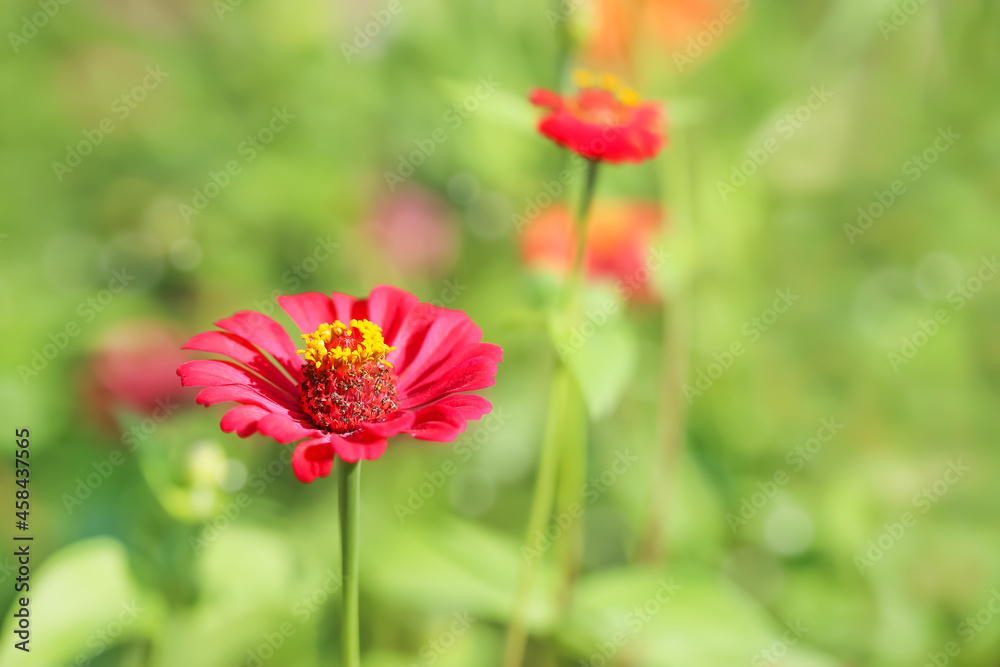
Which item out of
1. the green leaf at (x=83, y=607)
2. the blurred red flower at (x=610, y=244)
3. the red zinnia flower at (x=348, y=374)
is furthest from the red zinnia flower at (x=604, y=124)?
the green leaf at (x=83, y=607)

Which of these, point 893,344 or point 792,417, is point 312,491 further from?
point 893,344

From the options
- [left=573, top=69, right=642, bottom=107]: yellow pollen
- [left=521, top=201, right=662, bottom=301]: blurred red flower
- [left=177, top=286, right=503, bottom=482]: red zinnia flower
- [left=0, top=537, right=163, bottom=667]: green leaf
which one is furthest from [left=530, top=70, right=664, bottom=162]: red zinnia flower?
[left=0, top=537, right=163, bottom=667]: green leaf

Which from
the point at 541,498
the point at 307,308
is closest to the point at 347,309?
the point at 307,308

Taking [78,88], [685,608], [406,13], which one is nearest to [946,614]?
[685,608]

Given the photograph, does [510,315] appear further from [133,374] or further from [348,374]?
[133,374]

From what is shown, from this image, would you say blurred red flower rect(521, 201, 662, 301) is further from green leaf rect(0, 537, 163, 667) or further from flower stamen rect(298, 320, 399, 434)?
green leaf rect(0, 537, 163, 667)

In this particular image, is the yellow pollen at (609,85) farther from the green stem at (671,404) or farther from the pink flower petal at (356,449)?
the pink flower petal at (356,449)
